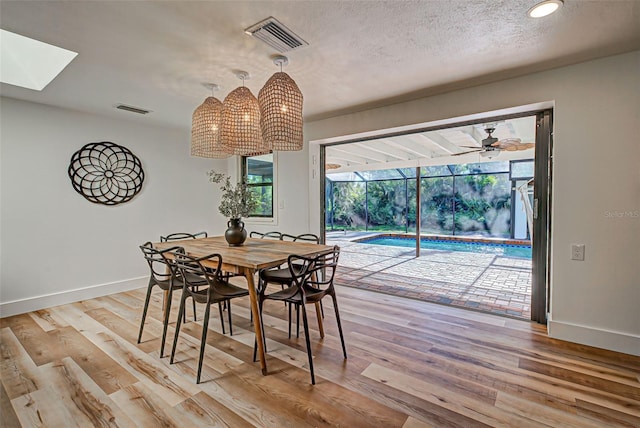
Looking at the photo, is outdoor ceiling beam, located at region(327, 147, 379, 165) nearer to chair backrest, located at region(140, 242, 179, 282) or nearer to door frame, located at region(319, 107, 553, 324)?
door frame, located at region(319, 107, 553, 324)

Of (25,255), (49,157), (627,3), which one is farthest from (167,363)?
(627,3)

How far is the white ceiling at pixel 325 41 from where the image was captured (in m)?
1.71

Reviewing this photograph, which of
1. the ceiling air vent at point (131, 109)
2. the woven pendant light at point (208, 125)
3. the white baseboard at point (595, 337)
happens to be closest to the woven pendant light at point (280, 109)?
the woven pendant light at point (208, 125)

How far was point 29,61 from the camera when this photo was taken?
2666 millimetres

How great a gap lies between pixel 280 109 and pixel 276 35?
47 cm

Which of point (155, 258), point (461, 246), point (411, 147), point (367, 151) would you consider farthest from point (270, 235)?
point (461, 246)

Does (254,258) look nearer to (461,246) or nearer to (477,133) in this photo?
(477,133)

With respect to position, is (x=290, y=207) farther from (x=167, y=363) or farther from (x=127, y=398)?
(x=127, y=398)

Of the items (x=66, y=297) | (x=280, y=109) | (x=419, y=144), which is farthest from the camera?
(x=419, y=144)

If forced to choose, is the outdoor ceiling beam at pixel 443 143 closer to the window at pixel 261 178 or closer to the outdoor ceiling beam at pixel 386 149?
the outdoor ceiling beam at pixel 386 149

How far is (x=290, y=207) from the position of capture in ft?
14.5

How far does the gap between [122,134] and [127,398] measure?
138 inches

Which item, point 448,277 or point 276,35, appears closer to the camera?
point 276,35

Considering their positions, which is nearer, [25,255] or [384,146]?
[25,255]
